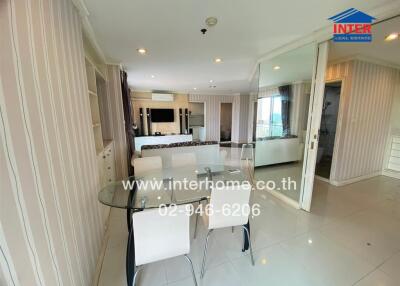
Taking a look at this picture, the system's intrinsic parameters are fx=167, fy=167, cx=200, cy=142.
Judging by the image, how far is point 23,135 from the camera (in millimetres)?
746

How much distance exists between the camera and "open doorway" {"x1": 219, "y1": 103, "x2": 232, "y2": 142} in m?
8.48

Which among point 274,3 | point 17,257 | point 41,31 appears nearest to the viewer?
point 17,257

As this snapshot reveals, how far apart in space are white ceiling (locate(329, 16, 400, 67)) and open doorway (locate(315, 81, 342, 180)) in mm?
557

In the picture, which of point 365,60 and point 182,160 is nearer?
point 182,160

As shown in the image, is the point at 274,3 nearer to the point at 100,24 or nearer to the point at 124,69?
the point at 100,24

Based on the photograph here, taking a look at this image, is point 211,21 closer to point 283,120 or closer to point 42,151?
point 42,151

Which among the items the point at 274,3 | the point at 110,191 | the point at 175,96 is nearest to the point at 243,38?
the point at 274,3

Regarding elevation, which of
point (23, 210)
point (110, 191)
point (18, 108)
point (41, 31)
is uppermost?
point (41, 31)

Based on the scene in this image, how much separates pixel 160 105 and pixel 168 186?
17.5ft

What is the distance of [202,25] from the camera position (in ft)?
5.96

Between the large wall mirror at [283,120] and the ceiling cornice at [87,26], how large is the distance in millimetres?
2567

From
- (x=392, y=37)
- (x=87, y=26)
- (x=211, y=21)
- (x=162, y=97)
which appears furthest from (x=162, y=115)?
(x=392, y=37)

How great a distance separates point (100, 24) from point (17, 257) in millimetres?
2094

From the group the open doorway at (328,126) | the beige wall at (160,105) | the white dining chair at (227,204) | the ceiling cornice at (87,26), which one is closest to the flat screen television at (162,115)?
the beige wall at (160,105)
